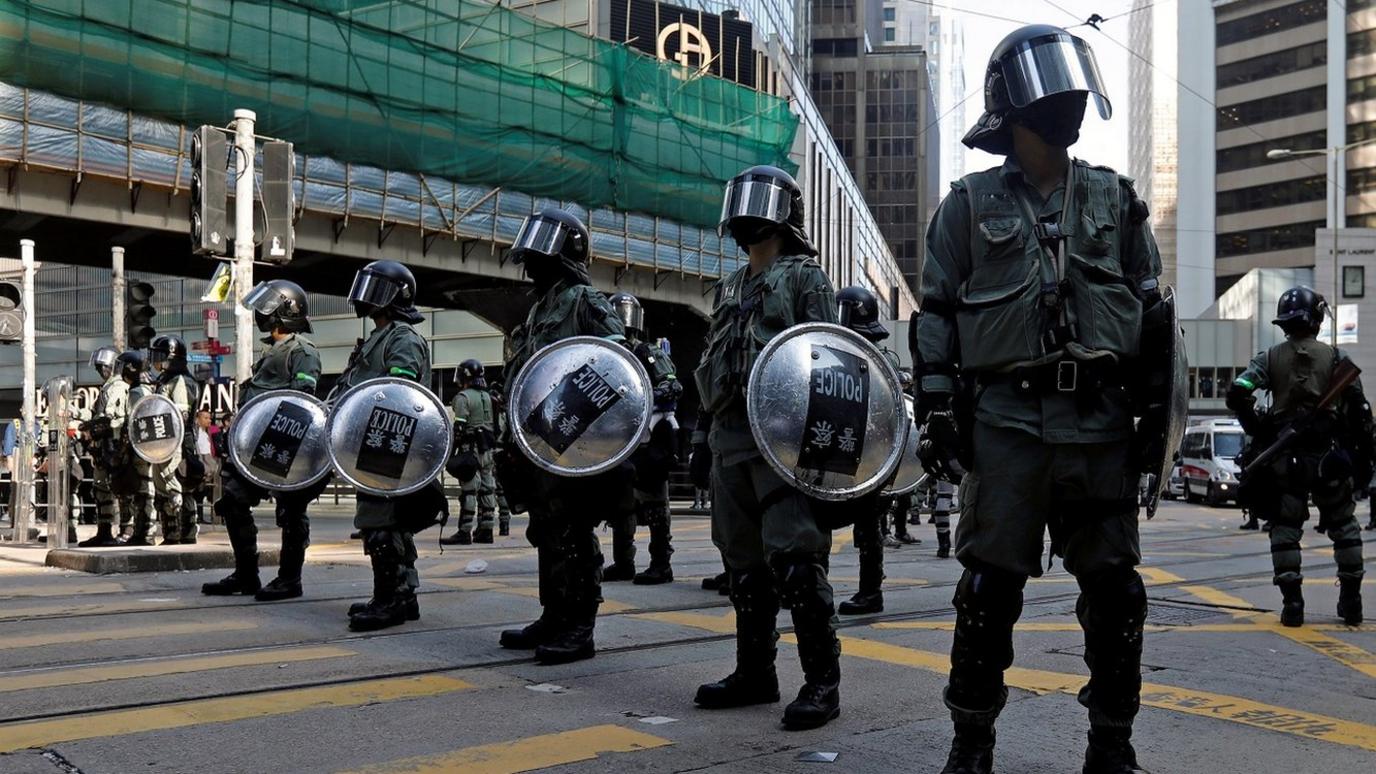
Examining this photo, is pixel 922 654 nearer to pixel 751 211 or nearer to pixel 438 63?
pixel 751 211

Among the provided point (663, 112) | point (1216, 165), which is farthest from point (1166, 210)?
point (663, 112)

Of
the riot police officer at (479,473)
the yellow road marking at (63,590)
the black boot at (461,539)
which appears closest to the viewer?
the yellow road marking at (63,590)

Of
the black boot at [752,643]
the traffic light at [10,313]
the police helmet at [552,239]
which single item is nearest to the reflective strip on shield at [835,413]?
the black boot at [752,643]

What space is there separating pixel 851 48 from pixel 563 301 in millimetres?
107379

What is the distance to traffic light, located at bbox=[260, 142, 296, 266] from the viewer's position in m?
14.6

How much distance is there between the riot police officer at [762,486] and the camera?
172 inches

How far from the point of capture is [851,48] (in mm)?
108688

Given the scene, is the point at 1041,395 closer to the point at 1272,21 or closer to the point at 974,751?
the point at 974,751

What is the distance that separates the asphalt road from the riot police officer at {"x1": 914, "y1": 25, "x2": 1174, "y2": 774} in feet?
1.49

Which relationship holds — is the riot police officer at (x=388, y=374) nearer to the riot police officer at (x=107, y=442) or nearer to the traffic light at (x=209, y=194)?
the riot police officer at (x=107, y=442)

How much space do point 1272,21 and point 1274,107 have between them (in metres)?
5.42

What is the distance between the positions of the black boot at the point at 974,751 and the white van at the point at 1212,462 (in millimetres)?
25344

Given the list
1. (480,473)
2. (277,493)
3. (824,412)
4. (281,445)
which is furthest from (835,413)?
(480,473)

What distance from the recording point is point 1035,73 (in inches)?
143
